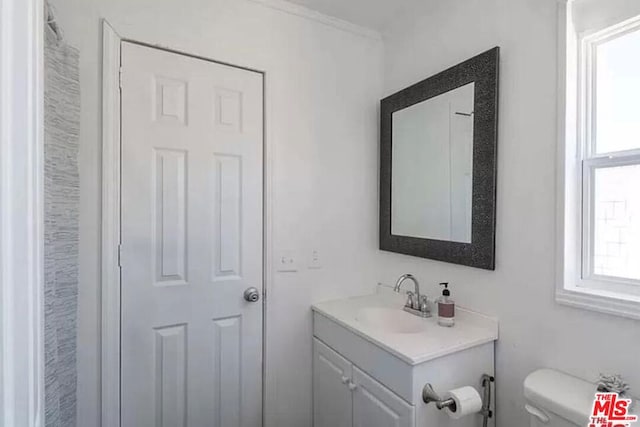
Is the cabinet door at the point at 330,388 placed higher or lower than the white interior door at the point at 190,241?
lower

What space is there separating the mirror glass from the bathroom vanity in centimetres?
44

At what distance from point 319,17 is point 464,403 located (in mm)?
1965

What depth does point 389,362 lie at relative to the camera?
1.34m

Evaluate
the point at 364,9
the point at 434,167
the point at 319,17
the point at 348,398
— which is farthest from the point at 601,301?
the point at 319,17

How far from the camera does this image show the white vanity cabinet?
132 cm

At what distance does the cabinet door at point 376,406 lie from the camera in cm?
127

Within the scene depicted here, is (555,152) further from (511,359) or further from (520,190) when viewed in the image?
(511,359)

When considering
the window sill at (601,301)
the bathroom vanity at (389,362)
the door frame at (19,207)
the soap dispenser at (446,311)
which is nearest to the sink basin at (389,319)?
the bathroom vanity at (389,362)

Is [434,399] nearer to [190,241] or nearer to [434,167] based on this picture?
[434,167]

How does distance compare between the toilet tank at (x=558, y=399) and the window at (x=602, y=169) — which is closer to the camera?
the toilet tank at (x=558, y=399)

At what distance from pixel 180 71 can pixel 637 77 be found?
1.77 metres

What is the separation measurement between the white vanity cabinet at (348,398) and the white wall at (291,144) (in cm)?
11

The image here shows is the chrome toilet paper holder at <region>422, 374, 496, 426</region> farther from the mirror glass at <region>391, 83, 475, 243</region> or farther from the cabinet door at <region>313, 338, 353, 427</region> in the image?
the mirror glass at <region>391, 83, 475, 243</region>

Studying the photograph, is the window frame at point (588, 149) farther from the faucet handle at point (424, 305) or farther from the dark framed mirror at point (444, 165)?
the faucet handle at point (424, 305)
